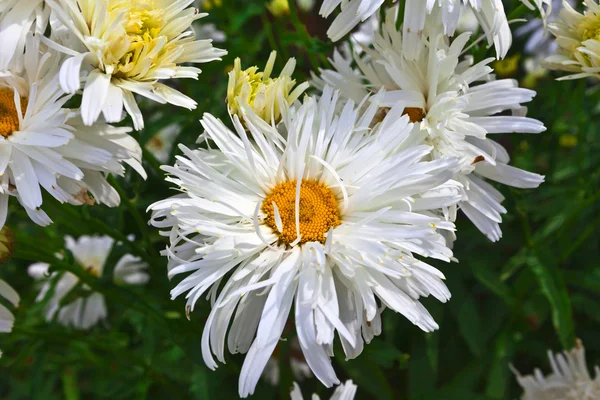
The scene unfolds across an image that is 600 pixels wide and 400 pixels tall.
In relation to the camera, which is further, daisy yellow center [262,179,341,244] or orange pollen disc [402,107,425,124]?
orange pollen disc [402,107,425,124]

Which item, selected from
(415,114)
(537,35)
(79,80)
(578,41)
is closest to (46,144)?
(79,80)

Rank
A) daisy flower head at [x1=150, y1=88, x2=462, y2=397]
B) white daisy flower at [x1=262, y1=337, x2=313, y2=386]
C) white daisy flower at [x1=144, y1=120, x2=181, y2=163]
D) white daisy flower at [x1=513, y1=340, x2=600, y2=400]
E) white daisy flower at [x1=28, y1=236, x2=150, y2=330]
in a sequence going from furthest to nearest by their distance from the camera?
white daisy flower at [x1=144, y1=120, x2=181, y2=163], white daisy flower at [x1=262, y1=337, x2=313, y2=386], white daisy flower at [x1=28, y1=236, x2=150, y2=330], white daisy flower at [x1=513, y1=340, x2=600, y2=400], daisy flower head at [x1=150, y1=88, x2=462, y2=397]

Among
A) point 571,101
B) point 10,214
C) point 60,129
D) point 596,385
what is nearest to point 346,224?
point 60,129

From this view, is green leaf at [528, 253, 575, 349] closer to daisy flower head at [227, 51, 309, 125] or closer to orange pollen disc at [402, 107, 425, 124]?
orange pollen disc at [402, 107, 425, 124]

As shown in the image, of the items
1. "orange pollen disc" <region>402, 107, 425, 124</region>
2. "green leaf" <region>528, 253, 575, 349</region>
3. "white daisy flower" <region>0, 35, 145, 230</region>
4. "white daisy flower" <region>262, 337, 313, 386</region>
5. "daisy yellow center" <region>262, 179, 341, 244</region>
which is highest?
"white daisy flower" <region>0, 35, 145, 230</region>

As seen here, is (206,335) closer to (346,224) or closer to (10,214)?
(346,224)

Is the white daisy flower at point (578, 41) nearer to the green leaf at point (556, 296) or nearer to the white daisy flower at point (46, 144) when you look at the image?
the green leaf at point (556, 296)

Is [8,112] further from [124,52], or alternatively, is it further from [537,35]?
[537,35]

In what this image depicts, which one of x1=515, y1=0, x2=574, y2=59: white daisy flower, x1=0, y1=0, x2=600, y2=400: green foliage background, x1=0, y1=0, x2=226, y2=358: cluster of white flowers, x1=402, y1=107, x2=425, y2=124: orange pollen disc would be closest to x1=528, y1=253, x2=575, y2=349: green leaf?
x1=0, y1=0, x2=600, y2=400: green foliage background
